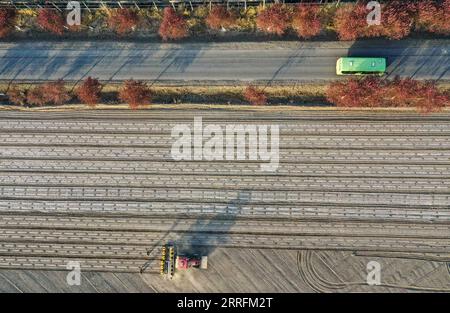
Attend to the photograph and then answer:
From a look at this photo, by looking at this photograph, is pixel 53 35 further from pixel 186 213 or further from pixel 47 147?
pixel 186 213

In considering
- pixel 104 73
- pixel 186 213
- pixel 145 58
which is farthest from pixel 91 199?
pixel 145 58

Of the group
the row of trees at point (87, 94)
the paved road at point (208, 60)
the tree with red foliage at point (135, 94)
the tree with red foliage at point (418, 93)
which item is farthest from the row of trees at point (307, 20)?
the row of trees at point (87, 94)

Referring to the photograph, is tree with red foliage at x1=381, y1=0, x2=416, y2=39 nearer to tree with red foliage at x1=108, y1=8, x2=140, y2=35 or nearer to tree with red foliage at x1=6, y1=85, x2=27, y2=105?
tree with red foliage at x1=108, y1=8, x2=140, y2=35

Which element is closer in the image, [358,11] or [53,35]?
[358,11]

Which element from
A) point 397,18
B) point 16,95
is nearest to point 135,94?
point 16,95

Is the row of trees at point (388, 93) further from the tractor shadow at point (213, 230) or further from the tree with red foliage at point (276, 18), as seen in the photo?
the tractor shadow at point (213, 230)

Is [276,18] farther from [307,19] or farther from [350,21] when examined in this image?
[350,21]

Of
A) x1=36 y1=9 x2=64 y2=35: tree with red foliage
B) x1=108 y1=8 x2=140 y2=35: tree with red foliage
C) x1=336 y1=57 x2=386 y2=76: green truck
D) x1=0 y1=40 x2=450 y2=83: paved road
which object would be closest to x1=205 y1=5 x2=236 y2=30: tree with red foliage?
x1=0 y1=40 x2=450 y2=83: paved road
